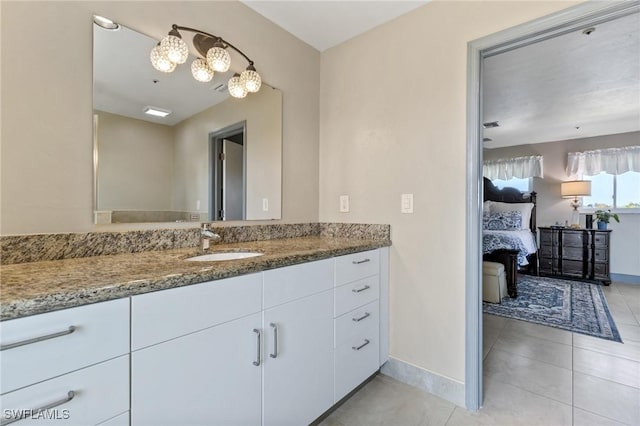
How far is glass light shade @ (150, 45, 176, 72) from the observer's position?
1442 mm

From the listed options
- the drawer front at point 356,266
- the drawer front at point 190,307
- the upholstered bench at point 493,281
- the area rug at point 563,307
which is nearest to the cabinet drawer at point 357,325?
the drawer front at point 356,266

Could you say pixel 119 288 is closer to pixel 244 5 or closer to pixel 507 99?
pixel 244 5

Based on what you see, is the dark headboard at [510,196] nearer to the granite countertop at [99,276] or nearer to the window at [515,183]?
the window at [515,183]

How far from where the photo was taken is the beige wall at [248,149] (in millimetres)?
1635

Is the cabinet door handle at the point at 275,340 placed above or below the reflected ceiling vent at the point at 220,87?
below

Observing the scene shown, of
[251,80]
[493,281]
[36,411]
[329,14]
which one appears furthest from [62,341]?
[493,281]

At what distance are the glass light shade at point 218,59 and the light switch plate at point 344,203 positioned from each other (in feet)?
3.79

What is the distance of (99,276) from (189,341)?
34 centimetres

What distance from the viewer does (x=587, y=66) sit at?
261 centimetres

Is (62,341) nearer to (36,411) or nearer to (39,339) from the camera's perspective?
(39,339)

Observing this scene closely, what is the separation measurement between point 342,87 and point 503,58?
5.12 feet

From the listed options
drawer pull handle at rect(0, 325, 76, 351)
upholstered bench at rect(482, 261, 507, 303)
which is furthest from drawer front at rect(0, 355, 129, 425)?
upholstered bench at rect(482, 261, 507, 303)

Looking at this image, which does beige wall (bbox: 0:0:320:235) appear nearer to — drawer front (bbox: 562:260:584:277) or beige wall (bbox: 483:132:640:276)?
drawer front (bbox: 562:260:584:277)

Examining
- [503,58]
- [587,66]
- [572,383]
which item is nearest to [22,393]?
[572,383]
